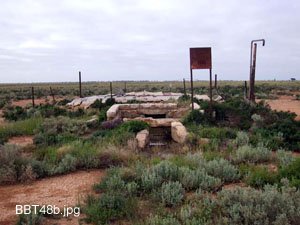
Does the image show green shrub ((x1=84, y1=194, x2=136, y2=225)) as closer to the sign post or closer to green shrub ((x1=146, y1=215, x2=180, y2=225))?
green shrub ((x1=146, y1=215, x2=180, y2=225))

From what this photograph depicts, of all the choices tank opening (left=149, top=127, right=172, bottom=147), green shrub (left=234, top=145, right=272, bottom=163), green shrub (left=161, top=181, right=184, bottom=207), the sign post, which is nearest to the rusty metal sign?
the sign post

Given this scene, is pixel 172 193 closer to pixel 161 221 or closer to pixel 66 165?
pixel 161 221

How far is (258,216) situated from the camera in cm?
457

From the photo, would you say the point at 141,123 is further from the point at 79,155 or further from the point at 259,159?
the point at 259,159

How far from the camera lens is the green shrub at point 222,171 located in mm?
6707

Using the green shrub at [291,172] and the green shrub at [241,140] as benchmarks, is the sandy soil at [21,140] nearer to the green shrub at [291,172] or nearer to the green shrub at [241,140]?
the green shrub at [241,140]

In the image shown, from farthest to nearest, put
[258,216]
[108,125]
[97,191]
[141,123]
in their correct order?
[108,125], [141,123], [97,191], [258,216]

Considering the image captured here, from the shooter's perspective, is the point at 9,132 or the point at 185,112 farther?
the point at 185,112

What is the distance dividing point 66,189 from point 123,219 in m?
1.99

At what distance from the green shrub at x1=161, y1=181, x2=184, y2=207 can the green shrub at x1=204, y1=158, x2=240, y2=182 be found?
1.13m

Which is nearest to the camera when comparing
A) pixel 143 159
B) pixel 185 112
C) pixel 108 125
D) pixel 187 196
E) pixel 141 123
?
pixel 187 196

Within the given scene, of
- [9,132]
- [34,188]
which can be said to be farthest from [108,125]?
[34,188]

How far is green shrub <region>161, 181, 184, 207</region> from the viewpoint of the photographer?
554cm

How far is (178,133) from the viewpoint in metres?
11.3
